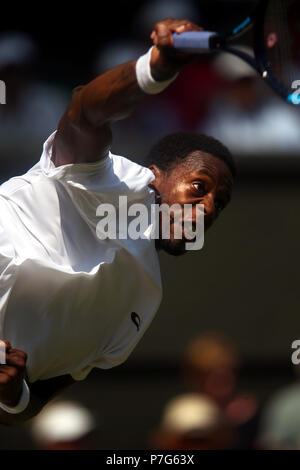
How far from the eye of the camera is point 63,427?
5.00 meters

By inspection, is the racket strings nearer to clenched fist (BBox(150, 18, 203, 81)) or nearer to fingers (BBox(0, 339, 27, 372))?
clenched fist (BBox(150, 18, 203, 81))

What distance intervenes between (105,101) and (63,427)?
8.82ft

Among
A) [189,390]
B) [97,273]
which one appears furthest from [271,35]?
[189,390]

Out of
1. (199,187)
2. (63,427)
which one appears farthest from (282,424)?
(199,187)

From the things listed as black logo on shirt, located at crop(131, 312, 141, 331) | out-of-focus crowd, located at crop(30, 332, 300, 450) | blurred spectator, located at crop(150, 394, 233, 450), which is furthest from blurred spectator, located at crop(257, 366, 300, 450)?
black logo on shirt, located at crop(131, 312, 141, 331)

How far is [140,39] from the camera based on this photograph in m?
5.91

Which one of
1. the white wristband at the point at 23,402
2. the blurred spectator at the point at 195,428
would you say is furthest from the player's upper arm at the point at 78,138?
the blurred spectator at the point at 195,428

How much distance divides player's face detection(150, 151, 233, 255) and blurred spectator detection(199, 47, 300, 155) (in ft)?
8.25

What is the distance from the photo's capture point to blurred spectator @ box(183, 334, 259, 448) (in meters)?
5.04

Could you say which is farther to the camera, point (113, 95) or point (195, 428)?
point (195, 428)

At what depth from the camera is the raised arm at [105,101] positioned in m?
2.52

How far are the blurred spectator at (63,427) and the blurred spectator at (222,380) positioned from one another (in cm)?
56

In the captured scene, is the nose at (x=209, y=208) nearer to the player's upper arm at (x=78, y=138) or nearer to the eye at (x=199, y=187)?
the eye at (x=199, y=187)

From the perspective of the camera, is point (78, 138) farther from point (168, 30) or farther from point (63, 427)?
point (63, 427)
